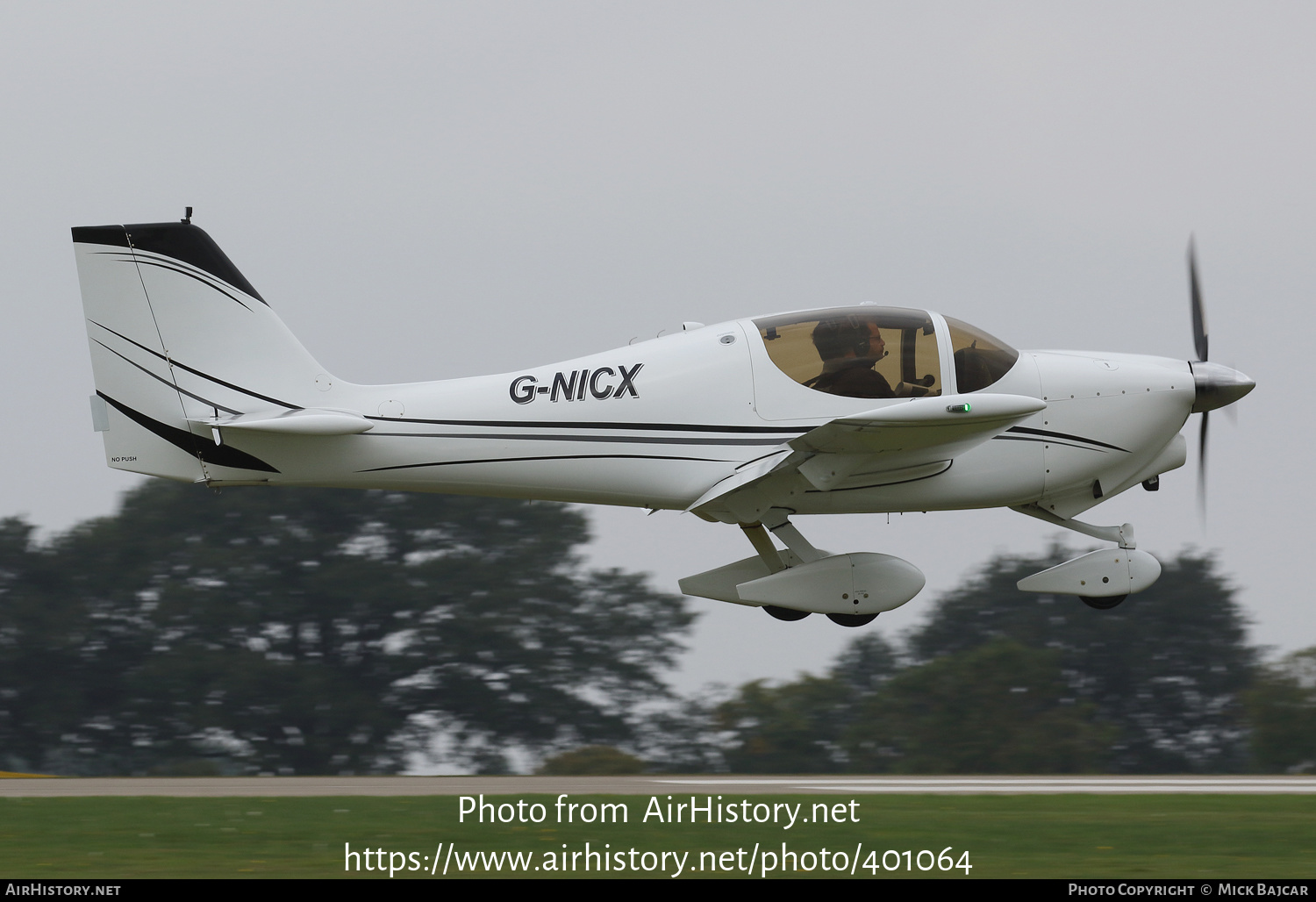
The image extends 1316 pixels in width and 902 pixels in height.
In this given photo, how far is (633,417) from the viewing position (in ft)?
41.3

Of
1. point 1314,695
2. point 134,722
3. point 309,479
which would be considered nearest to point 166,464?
point 309,479

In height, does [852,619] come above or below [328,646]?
above

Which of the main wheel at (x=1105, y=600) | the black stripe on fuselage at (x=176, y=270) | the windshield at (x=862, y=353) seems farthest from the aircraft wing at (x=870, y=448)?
the black stripe on fuselage at (x=176, y=270)

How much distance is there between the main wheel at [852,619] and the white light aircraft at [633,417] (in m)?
0.06

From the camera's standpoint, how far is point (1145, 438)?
13.3 m

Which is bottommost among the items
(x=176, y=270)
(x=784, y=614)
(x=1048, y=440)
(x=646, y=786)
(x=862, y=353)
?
(x=646, y=786)

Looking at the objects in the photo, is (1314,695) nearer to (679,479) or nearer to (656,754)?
(656,754)

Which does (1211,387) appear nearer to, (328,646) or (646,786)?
(646,786)

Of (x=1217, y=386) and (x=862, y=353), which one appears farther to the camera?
(x=1217, y=386)

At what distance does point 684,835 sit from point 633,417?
420cm

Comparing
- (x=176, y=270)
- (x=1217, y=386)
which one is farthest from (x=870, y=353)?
(x=176, y=270)

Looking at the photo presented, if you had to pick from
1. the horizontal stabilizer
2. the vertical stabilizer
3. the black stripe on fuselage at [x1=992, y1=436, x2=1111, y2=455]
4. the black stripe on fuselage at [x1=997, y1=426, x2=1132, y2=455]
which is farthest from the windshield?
the vertical stabilizer

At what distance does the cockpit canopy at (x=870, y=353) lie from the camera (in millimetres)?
12391

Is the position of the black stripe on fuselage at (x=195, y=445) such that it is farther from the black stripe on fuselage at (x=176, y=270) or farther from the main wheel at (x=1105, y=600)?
the main wheel at (x=1105, y=600)
